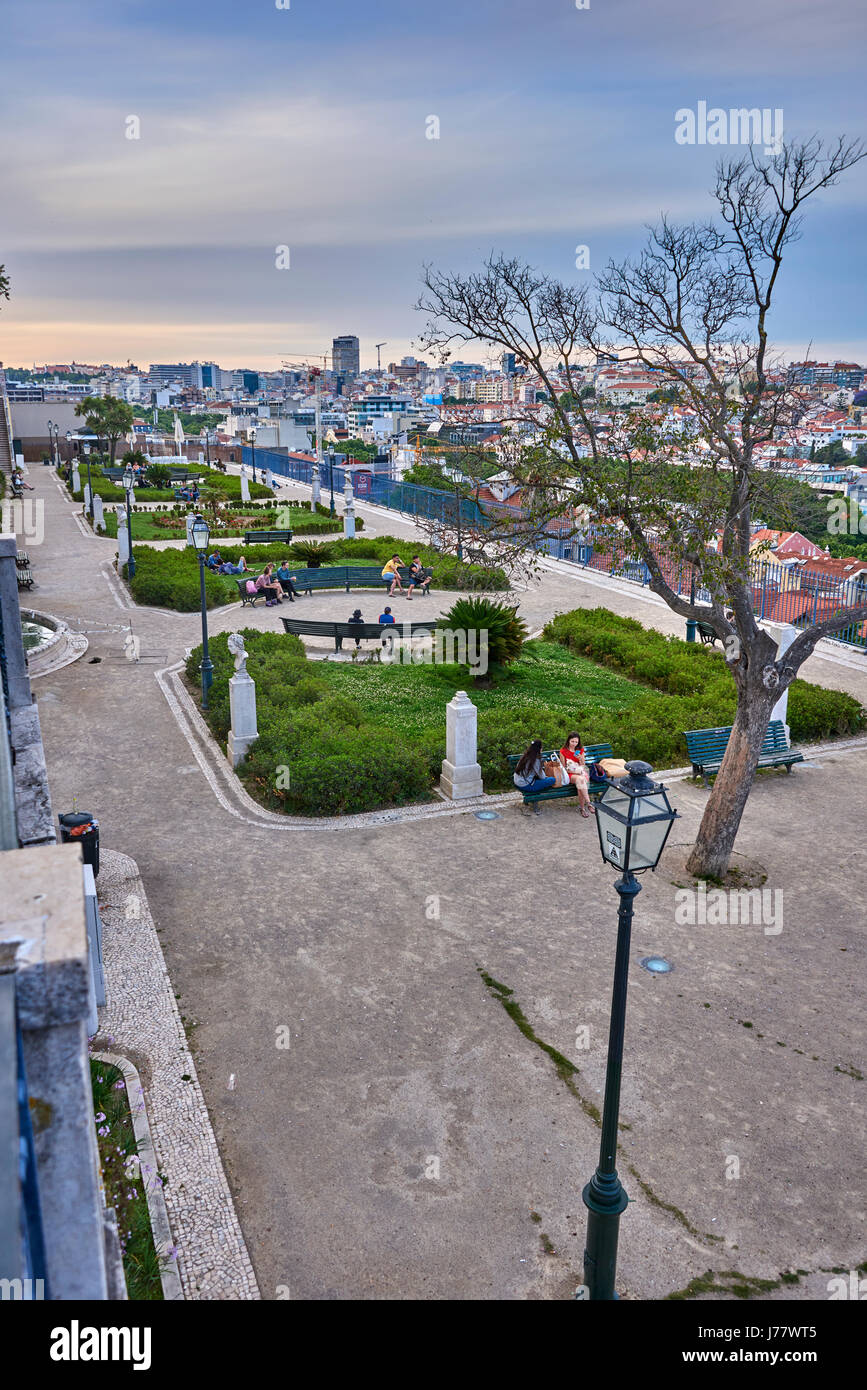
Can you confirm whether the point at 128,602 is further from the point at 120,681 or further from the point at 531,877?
the point at 531,877

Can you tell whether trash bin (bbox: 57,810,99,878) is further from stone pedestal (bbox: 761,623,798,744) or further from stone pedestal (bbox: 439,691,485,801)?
stone pedestal (bbox: 761,623,798,744)

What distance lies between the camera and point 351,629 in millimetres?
17906

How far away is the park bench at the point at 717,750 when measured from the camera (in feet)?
40.2

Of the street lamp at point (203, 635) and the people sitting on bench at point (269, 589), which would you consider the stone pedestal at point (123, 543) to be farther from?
the street lamp at point (203, 635)

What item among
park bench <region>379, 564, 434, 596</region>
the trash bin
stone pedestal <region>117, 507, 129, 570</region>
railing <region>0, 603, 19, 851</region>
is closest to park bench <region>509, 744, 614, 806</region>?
the trash bin

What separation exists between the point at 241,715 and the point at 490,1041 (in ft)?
21.6

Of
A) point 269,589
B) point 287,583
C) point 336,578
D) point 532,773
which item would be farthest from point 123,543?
point 532,773

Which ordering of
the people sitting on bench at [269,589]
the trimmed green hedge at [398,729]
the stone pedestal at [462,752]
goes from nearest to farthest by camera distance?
the trimmed green hedge at [398,729] → the stone pedestal at [462,752] → the people sitting on bench at [269,589]

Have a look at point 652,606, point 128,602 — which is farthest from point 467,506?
point 128,602

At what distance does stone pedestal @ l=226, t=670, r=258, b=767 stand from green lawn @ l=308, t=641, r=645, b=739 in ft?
7.09

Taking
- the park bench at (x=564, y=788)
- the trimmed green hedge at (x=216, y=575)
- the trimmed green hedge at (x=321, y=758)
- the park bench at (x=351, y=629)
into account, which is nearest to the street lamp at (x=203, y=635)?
the trimmed green hedge at (x=321, y=758)

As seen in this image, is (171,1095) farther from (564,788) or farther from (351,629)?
(351,629)

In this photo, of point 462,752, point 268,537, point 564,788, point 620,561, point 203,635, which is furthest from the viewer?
point 268,537

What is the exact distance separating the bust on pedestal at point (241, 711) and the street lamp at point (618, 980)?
820cm
